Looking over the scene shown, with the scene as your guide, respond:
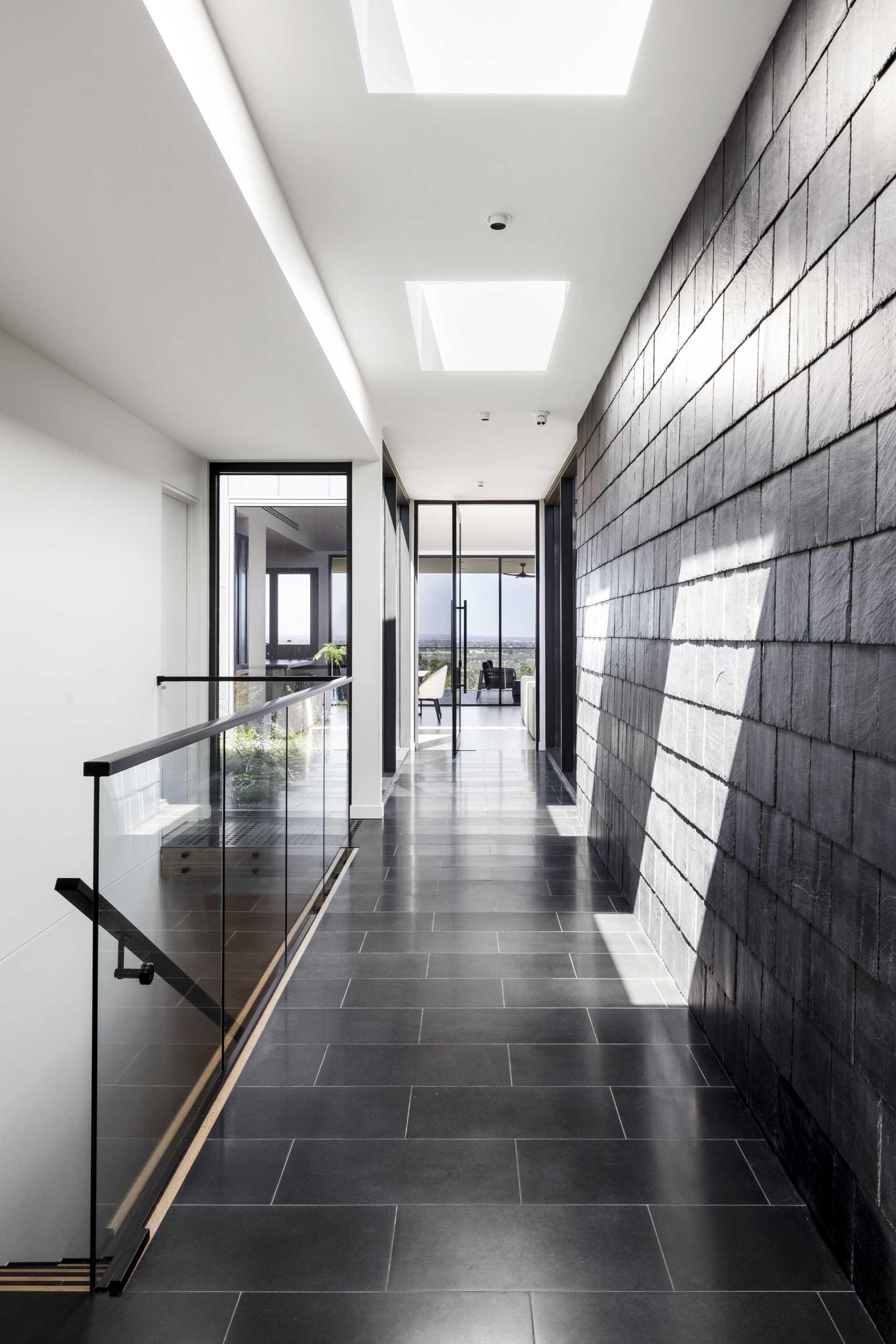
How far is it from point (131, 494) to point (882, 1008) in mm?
4407

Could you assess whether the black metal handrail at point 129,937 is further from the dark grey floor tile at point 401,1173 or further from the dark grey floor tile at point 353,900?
the dark grey floor tile at point 353,900

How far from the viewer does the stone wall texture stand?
5.05 ft

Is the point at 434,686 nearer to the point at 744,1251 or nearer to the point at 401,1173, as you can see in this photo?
the point at 401,1173

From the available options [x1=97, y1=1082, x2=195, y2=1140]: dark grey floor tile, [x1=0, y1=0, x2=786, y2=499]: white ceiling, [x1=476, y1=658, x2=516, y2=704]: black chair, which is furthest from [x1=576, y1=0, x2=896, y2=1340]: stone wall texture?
[x1=476, y1=658, x2=516, y2=704]: black chair

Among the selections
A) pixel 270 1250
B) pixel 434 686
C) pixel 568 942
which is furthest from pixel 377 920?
pixel 434 686

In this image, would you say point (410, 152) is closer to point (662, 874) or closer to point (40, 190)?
point (40, 190)

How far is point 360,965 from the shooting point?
3193 millimetres

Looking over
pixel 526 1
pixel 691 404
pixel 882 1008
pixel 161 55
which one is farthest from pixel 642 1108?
pixel 526 1

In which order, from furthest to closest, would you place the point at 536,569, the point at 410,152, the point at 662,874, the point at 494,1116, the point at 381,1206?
the point at 536,569 < the point at 662,874 < the point at 410,152 < the point at 494,1116 < the point at 381,1206

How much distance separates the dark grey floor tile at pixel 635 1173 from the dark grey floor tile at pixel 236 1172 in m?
0.56

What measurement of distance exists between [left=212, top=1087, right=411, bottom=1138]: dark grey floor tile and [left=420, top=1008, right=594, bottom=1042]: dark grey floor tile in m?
0.37

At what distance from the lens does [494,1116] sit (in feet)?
7.25

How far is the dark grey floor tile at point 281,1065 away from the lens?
2381 millimetres

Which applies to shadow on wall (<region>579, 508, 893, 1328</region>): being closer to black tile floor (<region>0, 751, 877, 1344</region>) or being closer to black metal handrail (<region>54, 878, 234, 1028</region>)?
black tile floor (<region>0, 751, 877, 1344</region>)
